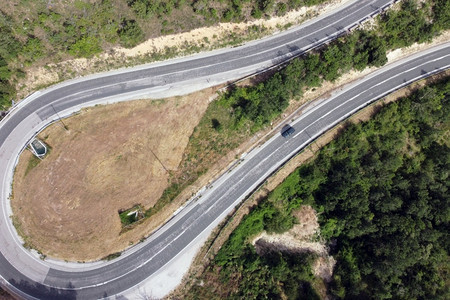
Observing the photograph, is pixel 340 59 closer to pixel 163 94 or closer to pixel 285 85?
pixel 285 85

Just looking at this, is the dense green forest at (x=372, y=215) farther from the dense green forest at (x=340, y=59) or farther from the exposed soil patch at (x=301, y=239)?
A: the dense green forest at (x=340, y=59)

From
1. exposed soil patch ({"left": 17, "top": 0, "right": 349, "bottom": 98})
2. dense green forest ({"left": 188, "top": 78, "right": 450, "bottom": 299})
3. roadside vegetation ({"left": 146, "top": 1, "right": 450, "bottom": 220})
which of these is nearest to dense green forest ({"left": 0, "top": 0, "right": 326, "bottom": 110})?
exposed soil patch ({"left": 17, "top": 0, "right": 349, "bottom": 98})

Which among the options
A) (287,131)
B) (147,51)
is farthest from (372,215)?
(147,51)

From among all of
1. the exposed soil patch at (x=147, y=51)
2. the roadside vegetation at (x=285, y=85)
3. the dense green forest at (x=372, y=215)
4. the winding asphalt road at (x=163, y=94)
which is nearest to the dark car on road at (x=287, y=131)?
the winding asphalt road at (x=163, y=94)

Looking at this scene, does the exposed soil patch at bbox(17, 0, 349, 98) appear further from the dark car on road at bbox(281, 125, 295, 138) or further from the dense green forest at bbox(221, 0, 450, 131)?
the dark car on road at bbox(281, 125, 295, 138)

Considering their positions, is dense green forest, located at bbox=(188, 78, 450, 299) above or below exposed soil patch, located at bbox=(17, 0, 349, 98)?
below

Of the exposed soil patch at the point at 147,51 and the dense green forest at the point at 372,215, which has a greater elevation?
the exposed soil patch at the point at 147,51

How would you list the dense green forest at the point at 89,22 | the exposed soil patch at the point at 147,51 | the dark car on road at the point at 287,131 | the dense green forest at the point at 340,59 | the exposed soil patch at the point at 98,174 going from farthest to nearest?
the dark car on road at the point at 287,131 → the exposed soil patch at the point at 147,51 → the dense green forest at the point at 340,59 → the exposed soil patch at the point at 98,174 → the dense green forest at the point at 89,22
